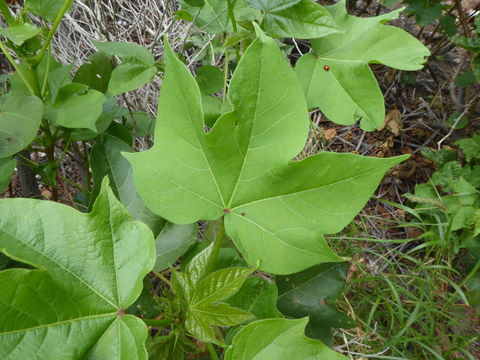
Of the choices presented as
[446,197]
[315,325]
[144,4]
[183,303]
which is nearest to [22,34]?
[183,303]

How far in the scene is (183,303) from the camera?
2.20 ft

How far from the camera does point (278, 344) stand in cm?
57

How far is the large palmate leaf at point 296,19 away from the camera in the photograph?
790 millimetres

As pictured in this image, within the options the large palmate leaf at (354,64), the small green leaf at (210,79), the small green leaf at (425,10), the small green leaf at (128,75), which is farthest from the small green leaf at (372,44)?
the small green leaf at (425,10)

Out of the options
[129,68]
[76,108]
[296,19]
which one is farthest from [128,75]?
[296,19]

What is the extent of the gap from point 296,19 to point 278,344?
57cm

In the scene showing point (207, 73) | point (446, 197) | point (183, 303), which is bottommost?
point (446, 197)

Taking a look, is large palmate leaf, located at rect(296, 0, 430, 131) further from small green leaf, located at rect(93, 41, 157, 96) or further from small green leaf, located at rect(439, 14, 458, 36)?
small green leaf, located at rect(439, 14, 458, 36)

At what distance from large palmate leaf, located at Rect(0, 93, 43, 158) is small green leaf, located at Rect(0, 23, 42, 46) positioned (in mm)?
117

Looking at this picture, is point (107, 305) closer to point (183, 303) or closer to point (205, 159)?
point (183, 303)

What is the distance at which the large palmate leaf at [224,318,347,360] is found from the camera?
56 centimetres

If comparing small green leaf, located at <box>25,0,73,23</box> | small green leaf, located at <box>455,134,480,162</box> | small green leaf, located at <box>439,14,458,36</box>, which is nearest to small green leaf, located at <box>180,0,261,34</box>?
small green leaf, located at <box>25,0,73,23</box>

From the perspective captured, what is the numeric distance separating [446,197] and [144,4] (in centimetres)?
148

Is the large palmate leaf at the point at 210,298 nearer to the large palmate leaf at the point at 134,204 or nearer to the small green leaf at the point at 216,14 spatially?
the large palmate leaf at the point at 134,204
